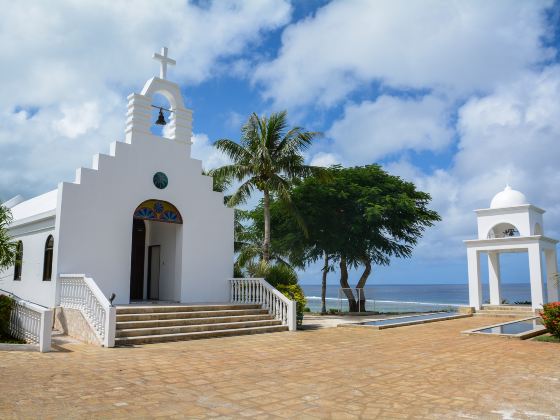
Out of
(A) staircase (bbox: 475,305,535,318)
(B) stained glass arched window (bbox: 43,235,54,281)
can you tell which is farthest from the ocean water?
(B) stained glass arched window (bbox: 43,235,54,281)

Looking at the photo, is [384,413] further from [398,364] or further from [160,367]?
[160,367]

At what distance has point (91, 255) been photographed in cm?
1323

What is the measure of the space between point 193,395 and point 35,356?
437 cm

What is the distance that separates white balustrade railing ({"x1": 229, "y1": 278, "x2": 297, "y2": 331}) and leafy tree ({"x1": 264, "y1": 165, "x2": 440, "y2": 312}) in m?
7.25

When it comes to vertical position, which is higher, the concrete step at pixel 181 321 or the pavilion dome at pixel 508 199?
the pavilion dome at pixel 508 199

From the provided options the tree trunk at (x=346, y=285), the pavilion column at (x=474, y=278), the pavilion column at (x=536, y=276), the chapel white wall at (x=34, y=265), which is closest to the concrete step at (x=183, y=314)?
the chapel white wall at (x=34, y=265)

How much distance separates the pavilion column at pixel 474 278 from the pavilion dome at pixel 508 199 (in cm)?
250

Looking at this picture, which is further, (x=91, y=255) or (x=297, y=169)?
(x=297, y=169)

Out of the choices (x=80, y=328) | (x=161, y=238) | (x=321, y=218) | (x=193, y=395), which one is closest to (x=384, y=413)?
(x=193, y=395)

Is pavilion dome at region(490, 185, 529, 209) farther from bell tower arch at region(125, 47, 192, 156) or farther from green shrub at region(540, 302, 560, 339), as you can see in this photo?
bell tower arch at region(125, 47, 192, 156)

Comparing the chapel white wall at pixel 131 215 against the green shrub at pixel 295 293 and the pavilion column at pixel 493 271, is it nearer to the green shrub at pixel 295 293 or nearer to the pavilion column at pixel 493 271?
the green shrub at pixel 295 293

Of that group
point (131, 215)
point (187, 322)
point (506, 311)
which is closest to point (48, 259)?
point (131, 215)

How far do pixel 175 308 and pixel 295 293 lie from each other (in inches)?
152

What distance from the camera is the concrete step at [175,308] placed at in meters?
11.8
